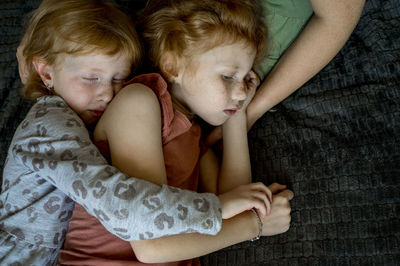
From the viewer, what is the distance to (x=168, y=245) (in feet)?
3.08

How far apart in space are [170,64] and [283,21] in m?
0.36

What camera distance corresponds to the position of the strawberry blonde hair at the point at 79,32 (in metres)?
1.03

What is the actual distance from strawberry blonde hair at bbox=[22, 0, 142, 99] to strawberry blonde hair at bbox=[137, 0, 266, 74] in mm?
71

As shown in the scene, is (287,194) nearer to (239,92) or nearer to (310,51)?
(239,92)

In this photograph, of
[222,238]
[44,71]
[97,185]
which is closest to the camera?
[97,185]

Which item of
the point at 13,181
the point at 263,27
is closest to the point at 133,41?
the point at 263,27

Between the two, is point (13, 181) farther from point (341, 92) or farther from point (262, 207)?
point (341, 92)

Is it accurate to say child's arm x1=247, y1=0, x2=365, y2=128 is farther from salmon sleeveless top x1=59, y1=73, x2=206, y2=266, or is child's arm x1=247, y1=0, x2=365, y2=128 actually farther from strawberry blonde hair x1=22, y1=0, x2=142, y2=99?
strawberry blonde hair x1=22, y1=0, x2=142, y2=99

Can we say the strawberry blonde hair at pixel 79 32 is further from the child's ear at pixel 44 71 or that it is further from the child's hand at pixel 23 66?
the child's hand at pixel 23 66

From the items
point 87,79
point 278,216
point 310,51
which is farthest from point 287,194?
point 87,79

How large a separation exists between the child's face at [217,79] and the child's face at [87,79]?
0.18 meters

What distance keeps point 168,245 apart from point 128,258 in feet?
0.52

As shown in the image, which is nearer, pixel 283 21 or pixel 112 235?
pixel 112 235

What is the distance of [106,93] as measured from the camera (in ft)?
3.51
